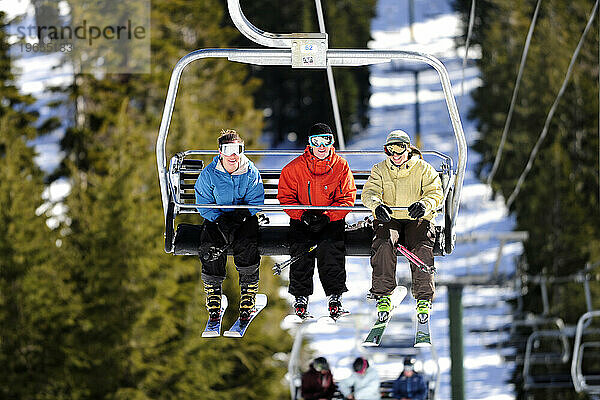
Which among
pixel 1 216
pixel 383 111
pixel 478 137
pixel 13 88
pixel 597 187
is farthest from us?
pixel 383 111

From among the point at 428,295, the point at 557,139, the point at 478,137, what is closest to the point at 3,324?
the point at 428,295

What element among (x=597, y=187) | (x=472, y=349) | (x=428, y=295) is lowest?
(x=472, y=349)

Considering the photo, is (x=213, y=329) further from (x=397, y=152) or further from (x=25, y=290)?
(x=25, y=290)

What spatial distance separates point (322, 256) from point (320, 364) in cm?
629

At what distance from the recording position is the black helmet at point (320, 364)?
12898mm

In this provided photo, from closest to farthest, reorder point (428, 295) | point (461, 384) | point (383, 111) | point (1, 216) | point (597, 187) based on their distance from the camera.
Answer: point (428, 295) < point (461, 384) < point (1, 216) < point (597, 187) < point (383, 111)

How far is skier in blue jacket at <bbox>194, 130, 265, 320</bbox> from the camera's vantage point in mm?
6781

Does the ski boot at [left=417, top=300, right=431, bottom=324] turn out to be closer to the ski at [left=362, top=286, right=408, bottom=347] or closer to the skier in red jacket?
the ski at [left=362, top=286, right=408, bottom=347]

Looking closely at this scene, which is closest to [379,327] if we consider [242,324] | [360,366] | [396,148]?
[242,324]

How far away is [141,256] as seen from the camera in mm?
22453

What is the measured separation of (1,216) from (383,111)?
1390 inches

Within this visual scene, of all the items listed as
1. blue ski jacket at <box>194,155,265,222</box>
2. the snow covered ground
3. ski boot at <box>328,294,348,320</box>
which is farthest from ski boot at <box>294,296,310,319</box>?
the snow covered ground

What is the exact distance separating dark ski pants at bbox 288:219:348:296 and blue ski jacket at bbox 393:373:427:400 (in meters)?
6.25

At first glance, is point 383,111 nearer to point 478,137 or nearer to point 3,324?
point 478,137
